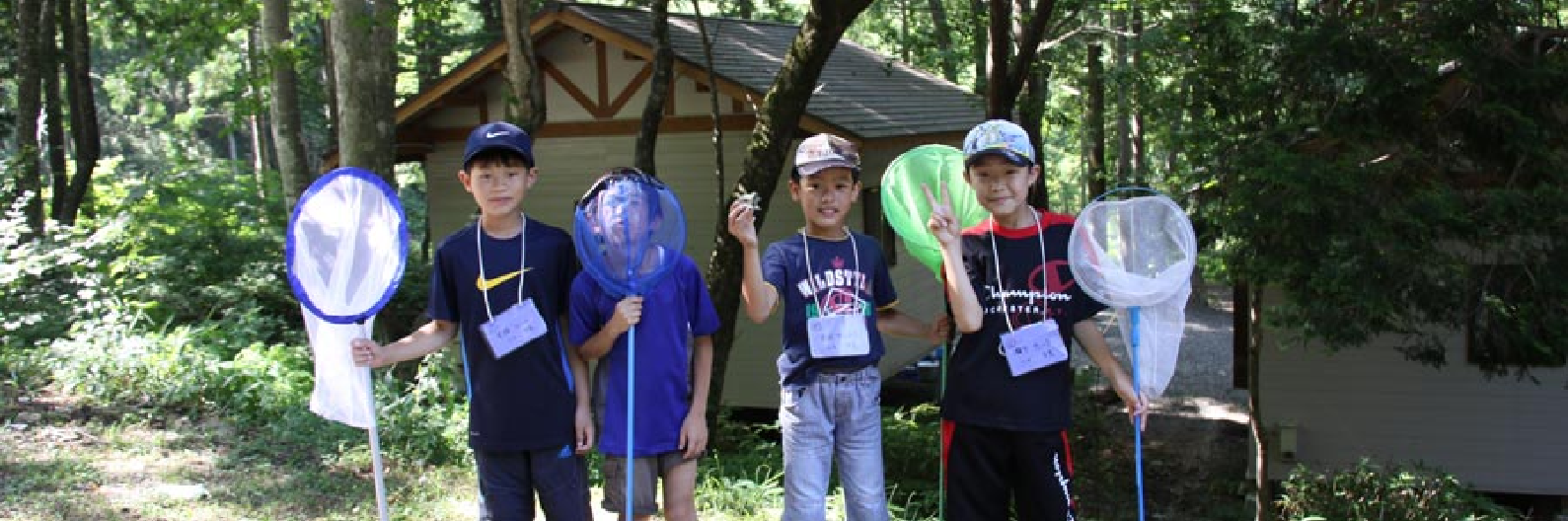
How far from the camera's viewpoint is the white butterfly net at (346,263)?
3197 millimetres

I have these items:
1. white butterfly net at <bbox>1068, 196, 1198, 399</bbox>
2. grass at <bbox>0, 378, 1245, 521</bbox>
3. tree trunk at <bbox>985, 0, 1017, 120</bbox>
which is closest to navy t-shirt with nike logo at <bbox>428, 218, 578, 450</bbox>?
white butterfly net at <bbox>1068, 196, 1198, 399</bbox>

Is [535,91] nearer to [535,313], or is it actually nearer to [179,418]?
[179,418]

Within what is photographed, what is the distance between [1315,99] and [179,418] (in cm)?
689

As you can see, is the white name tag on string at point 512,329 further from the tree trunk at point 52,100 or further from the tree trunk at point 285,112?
the tree trunk at point 52,100

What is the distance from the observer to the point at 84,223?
10531mm

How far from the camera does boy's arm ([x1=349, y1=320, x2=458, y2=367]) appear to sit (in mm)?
3160

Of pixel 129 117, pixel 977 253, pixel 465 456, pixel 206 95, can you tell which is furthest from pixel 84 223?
pixel 129 117

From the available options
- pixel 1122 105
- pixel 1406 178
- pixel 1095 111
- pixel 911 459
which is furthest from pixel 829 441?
pixel 1095 111

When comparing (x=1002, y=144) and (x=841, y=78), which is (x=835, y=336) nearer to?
(x=1002, y=144)

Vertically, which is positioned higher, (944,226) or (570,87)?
(570,87)

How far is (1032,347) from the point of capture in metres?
3.15

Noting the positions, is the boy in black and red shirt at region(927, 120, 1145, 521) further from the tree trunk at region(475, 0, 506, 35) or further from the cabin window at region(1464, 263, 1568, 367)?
the tree trunk at region(475, 0, 506, 35)

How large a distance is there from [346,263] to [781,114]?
388 centimetres

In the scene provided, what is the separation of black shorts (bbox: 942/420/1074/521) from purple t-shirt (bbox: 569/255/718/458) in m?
0.82
